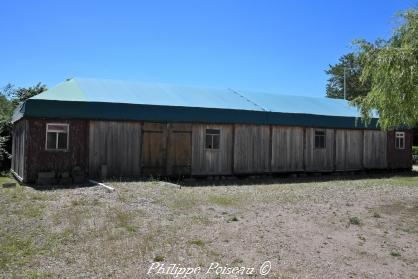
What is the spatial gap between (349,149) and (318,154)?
229 cm

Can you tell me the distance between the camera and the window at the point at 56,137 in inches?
677

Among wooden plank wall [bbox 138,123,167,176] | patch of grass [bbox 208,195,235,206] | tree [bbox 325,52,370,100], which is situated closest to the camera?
patch of grass [bbox 208,195,235,206]

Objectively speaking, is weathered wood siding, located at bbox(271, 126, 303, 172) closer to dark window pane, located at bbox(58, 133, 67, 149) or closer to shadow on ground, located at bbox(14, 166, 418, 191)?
shadow on ground, located at bbox(14, 166, 418, 191)

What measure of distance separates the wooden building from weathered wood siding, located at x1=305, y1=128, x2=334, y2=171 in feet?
0.16

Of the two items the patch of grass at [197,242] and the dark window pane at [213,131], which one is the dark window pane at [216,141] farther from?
the patch of grass at [197,242]

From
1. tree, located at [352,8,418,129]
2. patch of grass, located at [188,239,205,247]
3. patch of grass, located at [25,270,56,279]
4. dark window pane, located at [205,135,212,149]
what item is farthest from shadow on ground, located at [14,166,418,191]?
patch of grass, located at [25,270,56,279]

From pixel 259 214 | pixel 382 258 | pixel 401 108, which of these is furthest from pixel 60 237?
pixel 401 108

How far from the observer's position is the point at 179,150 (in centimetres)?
1958

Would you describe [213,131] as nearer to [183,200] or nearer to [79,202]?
[183,200]

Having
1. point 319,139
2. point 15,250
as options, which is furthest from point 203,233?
point 319,139

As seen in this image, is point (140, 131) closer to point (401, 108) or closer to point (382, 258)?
point (401, 108)

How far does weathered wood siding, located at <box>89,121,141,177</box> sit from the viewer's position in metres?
17.9

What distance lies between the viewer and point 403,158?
27109mm

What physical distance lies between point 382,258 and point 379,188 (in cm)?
1026
